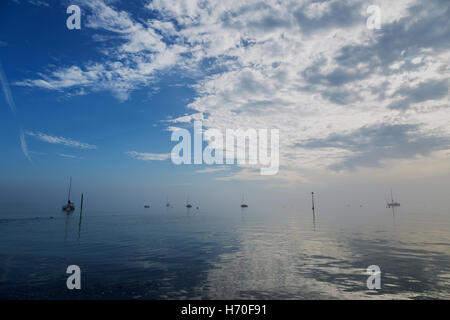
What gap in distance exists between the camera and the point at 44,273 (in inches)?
723

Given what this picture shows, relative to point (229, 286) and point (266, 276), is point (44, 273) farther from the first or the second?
point (266, 276)

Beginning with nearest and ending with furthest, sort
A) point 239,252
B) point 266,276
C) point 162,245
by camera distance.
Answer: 1. point 266,276
2. point 239,252
3. point 162,245

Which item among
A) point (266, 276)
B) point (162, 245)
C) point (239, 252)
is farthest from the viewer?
point (162, 245)

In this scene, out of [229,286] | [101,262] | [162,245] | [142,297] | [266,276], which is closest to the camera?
[142,297]

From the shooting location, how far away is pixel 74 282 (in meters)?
16.2
